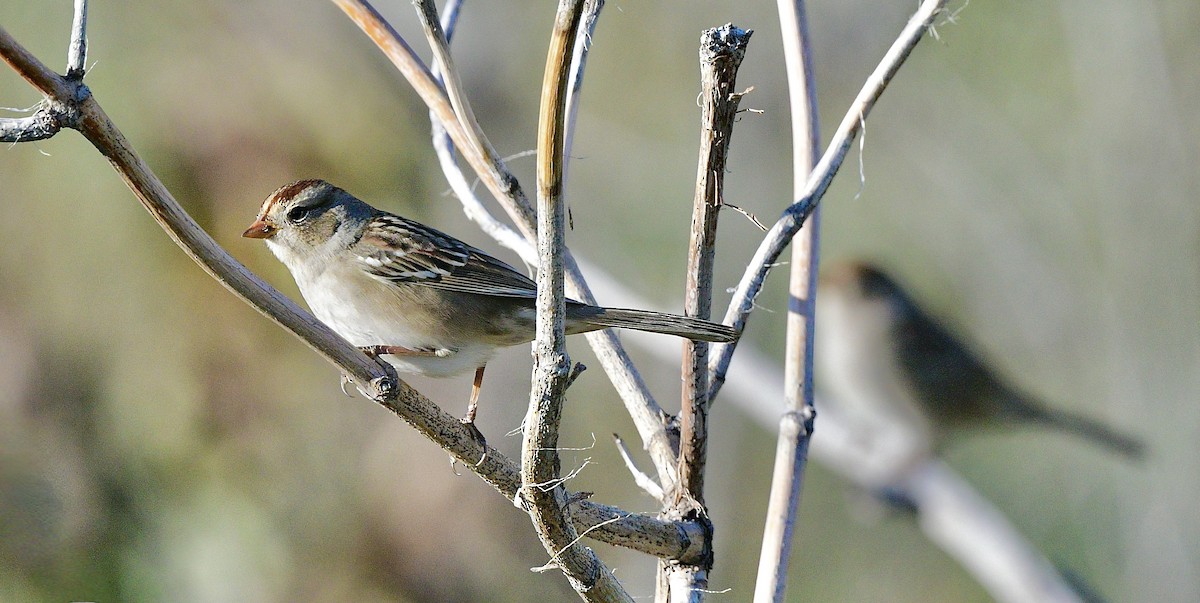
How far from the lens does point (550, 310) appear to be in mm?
1107

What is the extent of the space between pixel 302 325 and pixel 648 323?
0.67 m

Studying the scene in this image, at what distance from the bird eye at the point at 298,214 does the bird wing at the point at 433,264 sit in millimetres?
195

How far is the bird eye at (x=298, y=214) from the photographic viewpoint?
248cm

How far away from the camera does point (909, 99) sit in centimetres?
654

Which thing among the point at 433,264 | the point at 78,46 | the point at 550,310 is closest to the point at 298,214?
the point at 433,264

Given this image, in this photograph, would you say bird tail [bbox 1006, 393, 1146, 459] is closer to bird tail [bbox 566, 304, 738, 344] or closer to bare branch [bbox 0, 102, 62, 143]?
bird tail [bbox 566, 304, 738, 344]

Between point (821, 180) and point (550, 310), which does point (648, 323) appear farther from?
point (550, 310)

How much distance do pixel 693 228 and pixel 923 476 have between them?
3.90 metres

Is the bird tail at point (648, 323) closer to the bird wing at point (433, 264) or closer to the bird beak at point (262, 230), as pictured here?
the bird wing at point (433, 264)

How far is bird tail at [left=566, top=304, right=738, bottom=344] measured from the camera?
1.51 meters

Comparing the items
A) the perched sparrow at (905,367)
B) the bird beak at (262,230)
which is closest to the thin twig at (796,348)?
the bird beak at (262,230)

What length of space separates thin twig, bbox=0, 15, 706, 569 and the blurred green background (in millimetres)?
2355

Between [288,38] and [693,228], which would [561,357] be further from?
[288,38]

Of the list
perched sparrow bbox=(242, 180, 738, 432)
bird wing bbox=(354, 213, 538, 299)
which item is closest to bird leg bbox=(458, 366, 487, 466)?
perched sparrow bbox=(242, 180, 738, 432)
